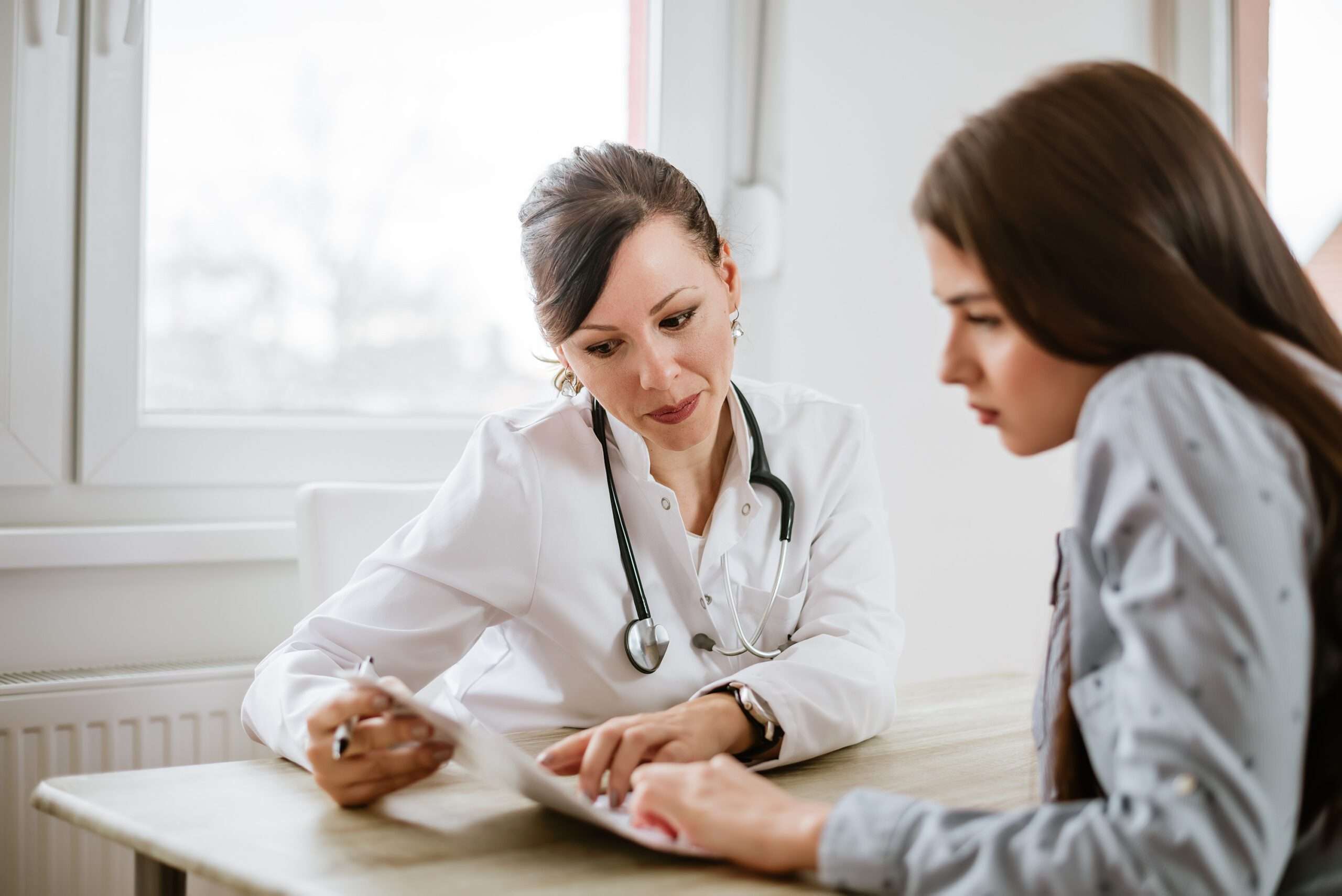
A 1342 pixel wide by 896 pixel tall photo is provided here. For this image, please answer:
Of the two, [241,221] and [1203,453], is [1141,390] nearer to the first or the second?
[1203,453]

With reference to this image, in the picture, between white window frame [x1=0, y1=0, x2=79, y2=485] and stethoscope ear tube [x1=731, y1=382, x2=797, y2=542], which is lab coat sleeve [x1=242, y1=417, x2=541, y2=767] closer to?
stethoscope ear tube [x1=731, y1=382, x2=797, y2=542]

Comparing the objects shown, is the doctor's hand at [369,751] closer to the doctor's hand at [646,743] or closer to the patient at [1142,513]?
the doctor's hand at [646,743]

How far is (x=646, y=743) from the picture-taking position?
1007 mm

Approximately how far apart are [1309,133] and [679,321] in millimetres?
1998

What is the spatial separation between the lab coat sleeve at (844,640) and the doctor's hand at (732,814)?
11.5 inches

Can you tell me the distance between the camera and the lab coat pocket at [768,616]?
1.40m

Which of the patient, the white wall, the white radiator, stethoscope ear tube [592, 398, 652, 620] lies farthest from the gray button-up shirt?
the white wall

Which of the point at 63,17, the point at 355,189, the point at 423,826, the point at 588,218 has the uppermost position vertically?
the point at 63,17

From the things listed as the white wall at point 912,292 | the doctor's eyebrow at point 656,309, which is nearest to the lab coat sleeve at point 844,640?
the doctor's eyebrow at point 656,309

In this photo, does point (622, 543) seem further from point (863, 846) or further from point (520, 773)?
point (863, 846)

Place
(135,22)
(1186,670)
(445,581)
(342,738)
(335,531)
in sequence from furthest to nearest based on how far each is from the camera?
(135,22) → (335,531) → (445,581) → (342,738) → (1186,670)

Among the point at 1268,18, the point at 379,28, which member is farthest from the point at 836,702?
the point at 1268,18

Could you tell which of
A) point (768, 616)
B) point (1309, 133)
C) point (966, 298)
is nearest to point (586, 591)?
point (768, 616)

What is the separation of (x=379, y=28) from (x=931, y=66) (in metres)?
1.16
